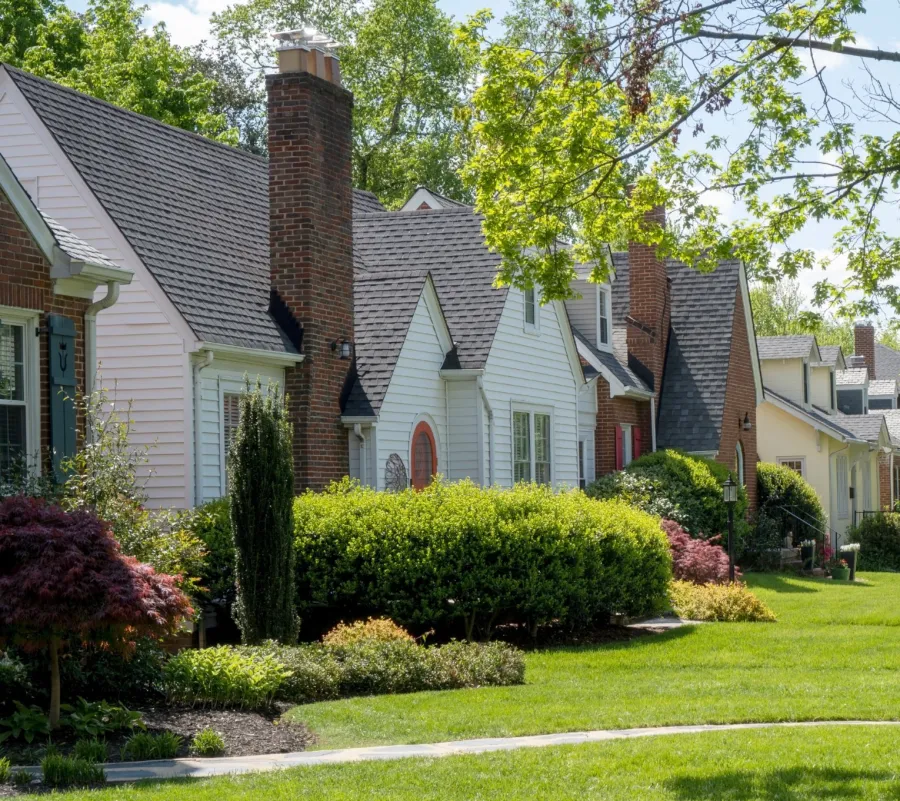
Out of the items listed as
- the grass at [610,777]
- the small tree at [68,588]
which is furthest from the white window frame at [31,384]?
the grass at [610,777]

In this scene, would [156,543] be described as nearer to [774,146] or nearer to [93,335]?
[93,335]

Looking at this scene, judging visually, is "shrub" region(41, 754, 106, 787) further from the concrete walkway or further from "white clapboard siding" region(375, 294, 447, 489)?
"white clapboard siding" region(375, 294, 447, 489)

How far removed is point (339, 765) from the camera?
30.1 ft

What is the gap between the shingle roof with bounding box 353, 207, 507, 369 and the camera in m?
22.3

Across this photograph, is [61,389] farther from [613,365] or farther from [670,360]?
[670,360]

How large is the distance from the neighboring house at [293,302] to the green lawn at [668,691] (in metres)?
4.92

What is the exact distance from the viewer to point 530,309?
24.2 metres

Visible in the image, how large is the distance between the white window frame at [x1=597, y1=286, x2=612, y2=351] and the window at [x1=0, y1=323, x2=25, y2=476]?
17.3 metres

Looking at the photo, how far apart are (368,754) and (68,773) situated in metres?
2.10

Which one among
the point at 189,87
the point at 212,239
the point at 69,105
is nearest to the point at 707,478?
the point at 212,239

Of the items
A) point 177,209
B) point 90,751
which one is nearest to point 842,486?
point 177,209

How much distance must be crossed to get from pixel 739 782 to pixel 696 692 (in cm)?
414

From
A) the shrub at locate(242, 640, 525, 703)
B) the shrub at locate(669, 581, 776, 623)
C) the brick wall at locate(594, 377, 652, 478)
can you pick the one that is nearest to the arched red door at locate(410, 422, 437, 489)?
the shrub at locate(669, 581, 776, 623)

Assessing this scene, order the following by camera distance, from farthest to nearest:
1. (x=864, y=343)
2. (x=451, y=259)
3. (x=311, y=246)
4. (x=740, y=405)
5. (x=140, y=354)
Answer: (x=864, y=343)
(x=740, y=405)
(x=451, y=259)
(x=311, y=246)
(x=140, y=354)
